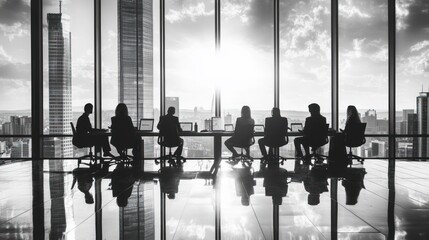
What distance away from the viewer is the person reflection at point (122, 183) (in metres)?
3.71

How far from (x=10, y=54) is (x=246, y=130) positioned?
21.1 feet

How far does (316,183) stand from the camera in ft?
15.4

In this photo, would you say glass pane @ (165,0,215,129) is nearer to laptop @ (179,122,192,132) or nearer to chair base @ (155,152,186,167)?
laptop @ (179,122,192,132)

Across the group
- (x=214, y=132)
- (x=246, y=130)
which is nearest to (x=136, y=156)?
(x=214, y=132)

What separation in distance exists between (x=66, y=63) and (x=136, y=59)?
1827mm

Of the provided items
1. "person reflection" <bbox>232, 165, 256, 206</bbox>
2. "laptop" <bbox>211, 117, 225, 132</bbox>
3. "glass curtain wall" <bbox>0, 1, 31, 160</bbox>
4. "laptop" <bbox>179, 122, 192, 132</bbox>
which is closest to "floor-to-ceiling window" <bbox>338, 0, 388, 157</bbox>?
"laptop" <bbox>211, 117, 225, 132</bbox>

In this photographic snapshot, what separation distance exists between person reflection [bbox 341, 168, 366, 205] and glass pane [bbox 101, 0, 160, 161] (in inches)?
184

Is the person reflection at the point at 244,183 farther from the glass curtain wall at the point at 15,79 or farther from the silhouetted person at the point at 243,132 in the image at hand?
the glass curtain wall at the point at 15,79

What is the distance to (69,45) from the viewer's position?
26.1 ft

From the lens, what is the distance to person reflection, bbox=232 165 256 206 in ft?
12.6

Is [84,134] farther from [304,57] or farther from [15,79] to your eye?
[304,57]

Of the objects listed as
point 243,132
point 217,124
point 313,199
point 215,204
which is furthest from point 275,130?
point 215,204

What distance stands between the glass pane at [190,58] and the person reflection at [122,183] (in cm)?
224

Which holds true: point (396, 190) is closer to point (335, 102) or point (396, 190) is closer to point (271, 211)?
point (271, 211)
